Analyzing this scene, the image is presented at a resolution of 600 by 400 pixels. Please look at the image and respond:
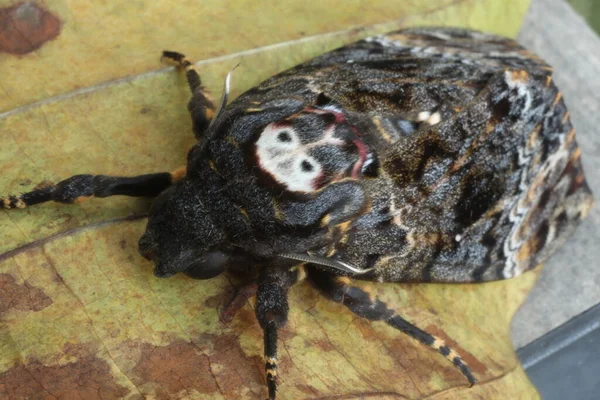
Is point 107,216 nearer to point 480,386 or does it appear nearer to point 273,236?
point 273,236

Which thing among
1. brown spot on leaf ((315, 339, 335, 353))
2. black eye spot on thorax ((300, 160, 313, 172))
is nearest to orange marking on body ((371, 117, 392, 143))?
black eye spot on thorax ((300, 160, 313, 172))

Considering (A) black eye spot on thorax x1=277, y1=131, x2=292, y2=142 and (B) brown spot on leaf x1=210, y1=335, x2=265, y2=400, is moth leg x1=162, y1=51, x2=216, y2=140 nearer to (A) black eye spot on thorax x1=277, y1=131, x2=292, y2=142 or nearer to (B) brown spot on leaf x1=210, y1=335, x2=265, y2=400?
(A) black eye spot on thorax x1=277, y1=131, x2=292, y2=142

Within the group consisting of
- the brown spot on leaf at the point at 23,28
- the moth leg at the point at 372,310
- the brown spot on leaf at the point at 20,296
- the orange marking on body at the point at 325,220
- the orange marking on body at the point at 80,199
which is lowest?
the brown spot on leaf at the point at 20,296

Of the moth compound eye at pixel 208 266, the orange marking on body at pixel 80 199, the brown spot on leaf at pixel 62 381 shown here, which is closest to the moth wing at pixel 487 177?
the moth compound eye at pixel 208 266

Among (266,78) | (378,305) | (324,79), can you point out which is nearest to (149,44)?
(266,78)

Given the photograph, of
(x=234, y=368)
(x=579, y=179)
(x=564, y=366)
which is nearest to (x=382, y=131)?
(x=234, y=368)

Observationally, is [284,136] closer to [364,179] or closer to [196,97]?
[364,179]

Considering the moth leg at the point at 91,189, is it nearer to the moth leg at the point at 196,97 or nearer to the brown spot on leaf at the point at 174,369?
the moth leg at the point at 196,97
